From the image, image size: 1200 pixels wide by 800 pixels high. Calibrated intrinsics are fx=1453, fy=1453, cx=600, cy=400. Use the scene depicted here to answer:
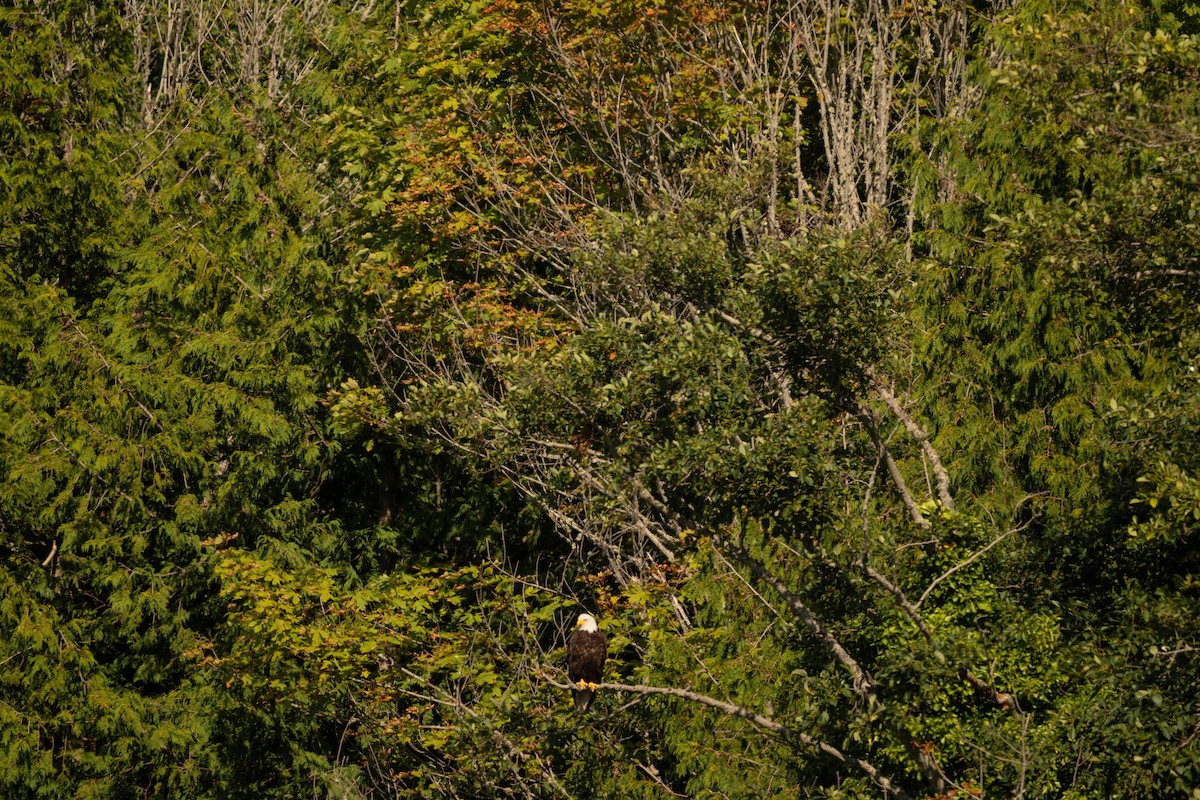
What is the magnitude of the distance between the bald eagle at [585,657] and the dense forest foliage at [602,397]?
36 cm

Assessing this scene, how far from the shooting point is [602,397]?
7.39 metres

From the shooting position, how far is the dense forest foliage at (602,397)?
7.23m

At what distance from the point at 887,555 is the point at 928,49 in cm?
810

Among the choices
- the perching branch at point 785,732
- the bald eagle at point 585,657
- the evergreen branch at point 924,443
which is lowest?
the bald eagle at point 585,657

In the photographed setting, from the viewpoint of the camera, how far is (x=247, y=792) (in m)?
11.9

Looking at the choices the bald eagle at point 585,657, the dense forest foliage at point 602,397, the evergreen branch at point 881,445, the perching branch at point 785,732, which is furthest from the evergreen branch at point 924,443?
the bald eagle at point 585,657

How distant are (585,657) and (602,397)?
8.56ft

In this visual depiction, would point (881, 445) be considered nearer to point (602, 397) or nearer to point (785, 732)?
point (602, 397)

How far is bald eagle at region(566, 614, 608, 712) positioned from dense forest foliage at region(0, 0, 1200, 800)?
358 millimetres

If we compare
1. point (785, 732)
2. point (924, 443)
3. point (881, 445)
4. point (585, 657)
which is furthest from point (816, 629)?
point (585, 657)

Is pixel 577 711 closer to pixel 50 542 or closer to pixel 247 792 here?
pixel 247 792

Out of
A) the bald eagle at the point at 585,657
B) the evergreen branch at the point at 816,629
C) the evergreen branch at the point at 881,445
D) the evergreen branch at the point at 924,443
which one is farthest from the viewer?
the bald eagle at the point at 585,657

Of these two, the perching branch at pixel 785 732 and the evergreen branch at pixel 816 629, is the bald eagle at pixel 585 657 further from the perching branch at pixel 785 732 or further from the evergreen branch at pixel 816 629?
the evergreen branch at pixel 816 629

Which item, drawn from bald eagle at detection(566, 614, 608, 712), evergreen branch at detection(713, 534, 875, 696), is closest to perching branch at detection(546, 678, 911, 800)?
evergreen branch at detection(713, 534, 875, 696)
